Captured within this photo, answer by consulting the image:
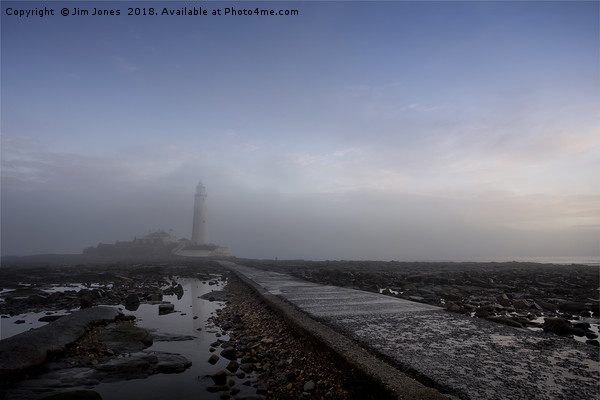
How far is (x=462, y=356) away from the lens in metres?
3.48

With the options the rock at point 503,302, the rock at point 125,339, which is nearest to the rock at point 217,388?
the rock at point 125,339

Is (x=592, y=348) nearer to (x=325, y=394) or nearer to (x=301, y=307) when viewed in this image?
(x=325, y=394)

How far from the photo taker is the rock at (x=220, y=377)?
4043mm

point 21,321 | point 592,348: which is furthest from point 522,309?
point 21,321

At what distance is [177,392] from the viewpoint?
3.80 meters

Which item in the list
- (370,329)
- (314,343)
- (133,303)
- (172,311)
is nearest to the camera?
(314,343)

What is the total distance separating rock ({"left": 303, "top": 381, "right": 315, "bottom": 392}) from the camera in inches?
132

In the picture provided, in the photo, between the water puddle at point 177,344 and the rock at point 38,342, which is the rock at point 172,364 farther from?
the rock at point 38,342

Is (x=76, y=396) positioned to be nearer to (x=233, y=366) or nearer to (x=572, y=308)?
(x=233, y=366)

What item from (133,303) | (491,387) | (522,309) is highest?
(491,387)

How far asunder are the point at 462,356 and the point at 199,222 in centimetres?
7261

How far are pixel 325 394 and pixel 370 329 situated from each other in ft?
5.70

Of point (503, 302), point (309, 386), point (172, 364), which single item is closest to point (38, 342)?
point (172, 364)

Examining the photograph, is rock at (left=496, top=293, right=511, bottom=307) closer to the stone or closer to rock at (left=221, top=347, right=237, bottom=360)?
rock at (left=221, top=347, right=237, bottom=360)
